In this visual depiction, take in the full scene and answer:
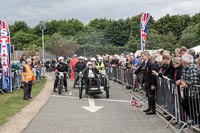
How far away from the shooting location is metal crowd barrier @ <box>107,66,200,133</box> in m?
8.13

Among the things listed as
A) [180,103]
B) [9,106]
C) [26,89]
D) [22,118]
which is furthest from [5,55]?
[180,103]

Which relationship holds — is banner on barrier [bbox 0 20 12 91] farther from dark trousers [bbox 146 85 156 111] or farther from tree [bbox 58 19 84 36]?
tree [bbox 58 19 84 36]

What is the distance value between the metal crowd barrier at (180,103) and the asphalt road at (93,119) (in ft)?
1.31

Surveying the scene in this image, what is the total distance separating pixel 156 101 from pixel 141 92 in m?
4.41

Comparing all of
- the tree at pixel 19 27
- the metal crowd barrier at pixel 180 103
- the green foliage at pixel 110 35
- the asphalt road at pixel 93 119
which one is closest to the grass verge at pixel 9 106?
the asphalt road at pixel 93 119

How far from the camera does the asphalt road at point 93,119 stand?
9.53m

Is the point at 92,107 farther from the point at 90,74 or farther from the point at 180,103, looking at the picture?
the point at 180,103

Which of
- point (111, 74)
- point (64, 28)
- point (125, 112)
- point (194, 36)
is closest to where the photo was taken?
point (125, 112)

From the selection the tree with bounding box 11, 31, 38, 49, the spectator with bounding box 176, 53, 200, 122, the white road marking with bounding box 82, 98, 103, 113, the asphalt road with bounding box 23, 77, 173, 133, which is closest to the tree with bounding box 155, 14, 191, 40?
the tree with bounding box 11, 31, 38, 49

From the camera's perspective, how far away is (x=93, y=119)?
11.1 metres

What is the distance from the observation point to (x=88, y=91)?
16.6 meters

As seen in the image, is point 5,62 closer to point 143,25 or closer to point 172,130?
point 143,25

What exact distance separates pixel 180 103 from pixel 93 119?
304cm

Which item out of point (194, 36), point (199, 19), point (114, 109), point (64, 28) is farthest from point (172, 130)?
point (64, 28)
